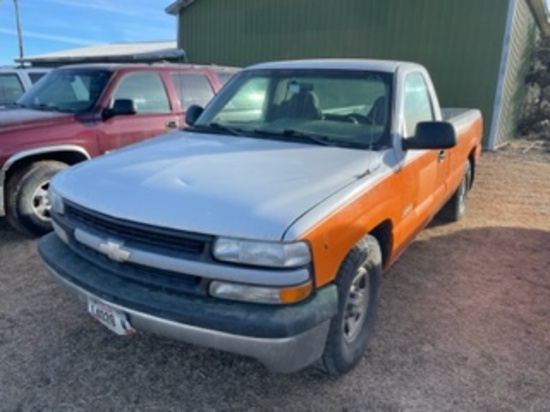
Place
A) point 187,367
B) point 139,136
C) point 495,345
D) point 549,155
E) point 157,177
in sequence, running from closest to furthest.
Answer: point 157,177
point 187,367
point 495,345
point 139,136
point 549,155

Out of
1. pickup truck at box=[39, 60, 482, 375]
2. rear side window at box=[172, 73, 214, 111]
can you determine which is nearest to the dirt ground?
pickup truck at box=[39, 60, 482, 375]

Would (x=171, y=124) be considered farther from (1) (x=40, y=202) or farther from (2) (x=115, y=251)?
(2) (x=115, y=251)

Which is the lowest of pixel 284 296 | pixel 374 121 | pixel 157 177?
pixel 284 296

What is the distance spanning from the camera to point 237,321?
2174mm

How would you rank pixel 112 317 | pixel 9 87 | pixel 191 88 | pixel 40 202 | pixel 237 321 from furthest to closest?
pixel 9 87 → pixel 191 88 → pixel 40 202 → pixel 112 317 → pixel 237 321

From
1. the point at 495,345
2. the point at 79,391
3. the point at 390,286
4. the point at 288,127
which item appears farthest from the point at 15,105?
the point at 495,345

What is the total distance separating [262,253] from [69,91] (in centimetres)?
469

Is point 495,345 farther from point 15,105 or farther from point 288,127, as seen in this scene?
point 15,105

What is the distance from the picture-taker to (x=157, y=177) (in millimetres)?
2674

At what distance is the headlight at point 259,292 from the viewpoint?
220 cm

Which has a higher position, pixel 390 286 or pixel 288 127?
pixel 288 127

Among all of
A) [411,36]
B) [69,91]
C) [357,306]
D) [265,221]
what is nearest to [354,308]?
[357,306]

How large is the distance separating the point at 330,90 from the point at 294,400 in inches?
90.3

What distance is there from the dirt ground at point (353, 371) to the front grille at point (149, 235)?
37.3 inches
